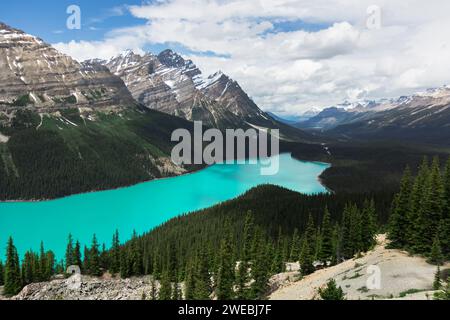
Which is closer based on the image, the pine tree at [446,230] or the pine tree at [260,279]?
the pine tree at [446,230]

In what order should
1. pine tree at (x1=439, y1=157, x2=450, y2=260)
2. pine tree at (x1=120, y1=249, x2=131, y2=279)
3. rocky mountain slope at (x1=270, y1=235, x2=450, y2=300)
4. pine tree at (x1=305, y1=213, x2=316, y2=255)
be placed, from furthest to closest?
pine tree at (x1=120, y1=249, x2=131, y2=279) < pine tree at (x1=305, y1=213, x2=316, y2=255) < pine tree at (x1=439, y1=157, x2=450, y2=260) < rocky mountain slope at (x1=270, y1=235, x2=450, y2=300)

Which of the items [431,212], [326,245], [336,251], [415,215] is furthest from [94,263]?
[431,212]

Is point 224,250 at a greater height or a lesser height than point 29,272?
greater

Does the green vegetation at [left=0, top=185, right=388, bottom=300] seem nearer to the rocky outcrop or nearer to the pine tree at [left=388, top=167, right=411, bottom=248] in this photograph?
the rocky outcrop

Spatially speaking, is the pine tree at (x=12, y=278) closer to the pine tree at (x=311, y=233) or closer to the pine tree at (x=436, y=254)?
the pine tree at (x=311, y=233)

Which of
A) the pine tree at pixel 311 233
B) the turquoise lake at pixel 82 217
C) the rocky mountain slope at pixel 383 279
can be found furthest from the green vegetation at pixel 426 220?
the turquoise lake at pixel 82 217

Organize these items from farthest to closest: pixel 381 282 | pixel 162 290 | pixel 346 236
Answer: pixel 346 236, pixel 162 290, pixel 381 282

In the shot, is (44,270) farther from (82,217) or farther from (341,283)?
(82,217)

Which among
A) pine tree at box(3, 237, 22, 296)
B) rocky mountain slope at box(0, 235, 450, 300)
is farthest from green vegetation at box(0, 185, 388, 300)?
rocky mountain slope at box(0, 235, 450, 300)

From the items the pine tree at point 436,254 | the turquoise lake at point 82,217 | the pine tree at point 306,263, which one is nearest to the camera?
the pine tree at point 436,254

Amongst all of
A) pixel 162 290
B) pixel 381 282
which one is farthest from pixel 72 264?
pixel 381 282
